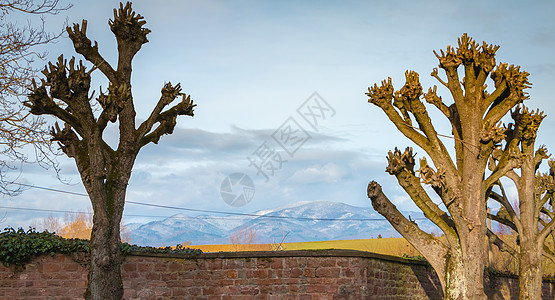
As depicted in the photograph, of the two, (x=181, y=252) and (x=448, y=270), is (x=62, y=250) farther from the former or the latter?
(x=448, y=270)

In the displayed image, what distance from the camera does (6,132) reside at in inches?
572

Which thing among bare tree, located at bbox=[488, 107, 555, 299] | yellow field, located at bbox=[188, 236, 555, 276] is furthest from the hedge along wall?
yellow field, located at bbox=[188, 236, 555, 276]

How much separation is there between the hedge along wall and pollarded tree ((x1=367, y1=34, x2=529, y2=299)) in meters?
1.75

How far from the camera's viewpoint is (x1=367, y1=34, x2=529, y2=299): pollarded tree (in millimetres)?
13680

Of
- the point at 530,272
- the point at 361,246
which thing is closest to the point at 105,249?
the point at 530,272

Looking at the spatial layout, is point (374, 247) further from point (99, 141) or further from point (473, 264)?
point (99, 141)

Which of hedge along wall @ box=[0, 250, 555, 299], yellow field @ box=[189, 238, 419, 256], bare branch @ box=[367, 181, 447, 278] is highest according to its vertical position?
yellow field @ box=[189, 238, 419, 256]

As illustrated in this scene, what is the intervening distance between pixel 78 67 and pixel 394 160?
752 centimetres

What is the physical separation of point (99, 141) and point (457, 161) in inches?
341

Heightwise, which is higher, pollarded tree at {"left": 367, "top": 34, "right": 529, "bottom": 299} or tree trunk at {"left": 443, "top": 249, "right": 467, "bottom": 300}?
pollarded tree at {"left": 367, "top": 34, "right": 529, "bottom": 299}

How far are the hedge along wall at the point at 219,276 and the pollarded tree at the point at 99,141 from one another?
2.23 m

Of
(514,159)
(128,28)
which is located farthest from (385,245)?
(128,28)

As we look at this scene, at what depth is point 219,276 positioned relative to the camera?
1388 cm

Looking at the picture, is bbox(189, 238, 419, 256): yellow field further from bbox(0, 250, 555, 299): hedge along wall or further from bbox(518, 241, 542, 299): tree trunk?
bbox(0, 250, 555, 299): hedge along wall
